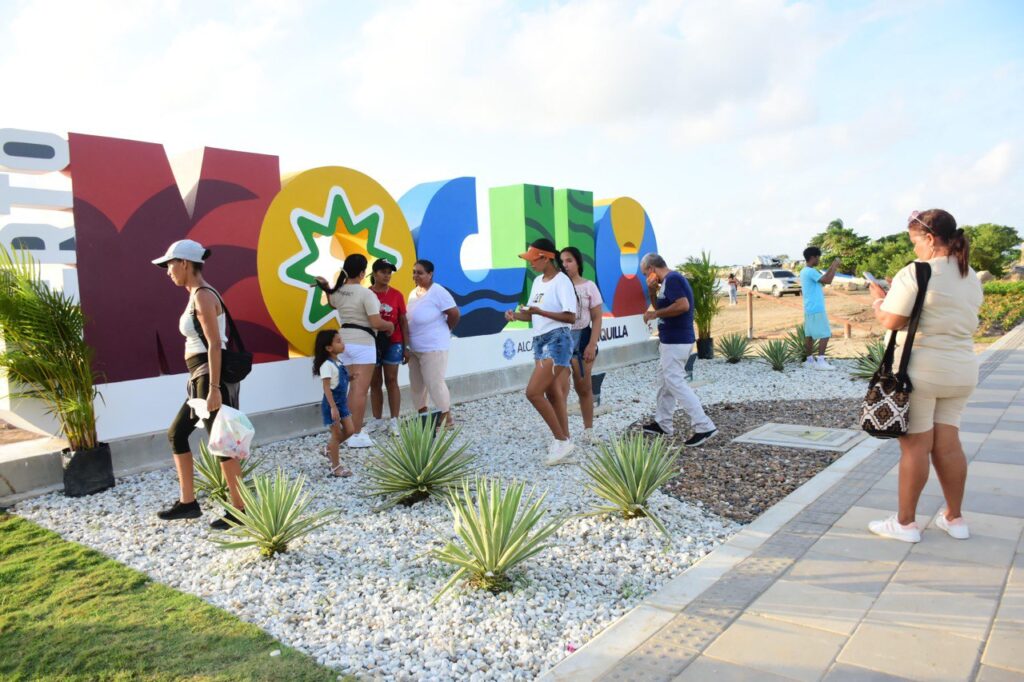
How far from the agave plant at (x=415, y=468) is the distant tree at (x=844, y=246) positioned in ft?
171

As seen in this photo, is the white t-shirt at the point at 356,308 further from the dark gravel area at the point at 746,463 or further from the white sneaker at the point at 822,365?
the white sneaker at the point at 822,365

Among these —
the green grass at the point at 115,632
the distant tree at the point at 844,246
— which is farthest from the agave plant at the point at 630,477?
the distant tree at the point at 844,246

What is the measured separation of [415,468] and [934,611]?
327 centimetres

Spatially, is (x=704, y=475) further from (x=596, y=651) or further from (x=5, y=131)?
(x=5, y=131)

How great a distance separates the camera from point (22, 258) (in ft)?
18.5

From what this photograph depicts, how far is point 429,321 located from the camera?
289 inches

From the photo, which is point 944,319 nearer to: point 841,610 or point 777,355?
point 841,610

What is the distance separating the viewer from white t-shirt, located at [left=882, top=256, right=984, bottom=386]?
3.90m

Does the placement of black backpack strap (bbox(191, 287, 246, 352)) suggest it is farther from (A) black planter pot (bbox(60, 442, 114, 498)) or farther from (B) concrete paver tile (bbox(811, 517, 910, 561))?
(B) concrete paver tile (bbox(811, 517, 910, 561))

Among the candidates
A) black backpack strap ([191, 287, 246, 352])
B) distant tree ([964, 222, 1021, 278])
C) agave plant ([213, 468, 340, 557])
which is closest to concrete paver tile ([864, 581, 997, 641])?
agave plant ([213, 468, 340, 557])

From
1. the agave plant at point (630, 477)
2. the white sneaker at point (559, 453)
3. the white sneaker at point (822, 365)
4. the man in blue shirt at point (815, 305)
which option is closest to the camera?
the agave plant at point (630, 477)

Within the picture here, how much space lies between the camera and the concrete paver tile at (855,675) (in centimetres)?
281

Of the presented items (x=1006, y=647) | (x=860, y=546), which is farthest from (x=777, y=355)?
(x=1006, y=647)

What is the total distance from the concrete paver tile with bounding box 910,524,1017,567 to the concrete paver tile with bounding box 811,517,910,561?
0.34ft
